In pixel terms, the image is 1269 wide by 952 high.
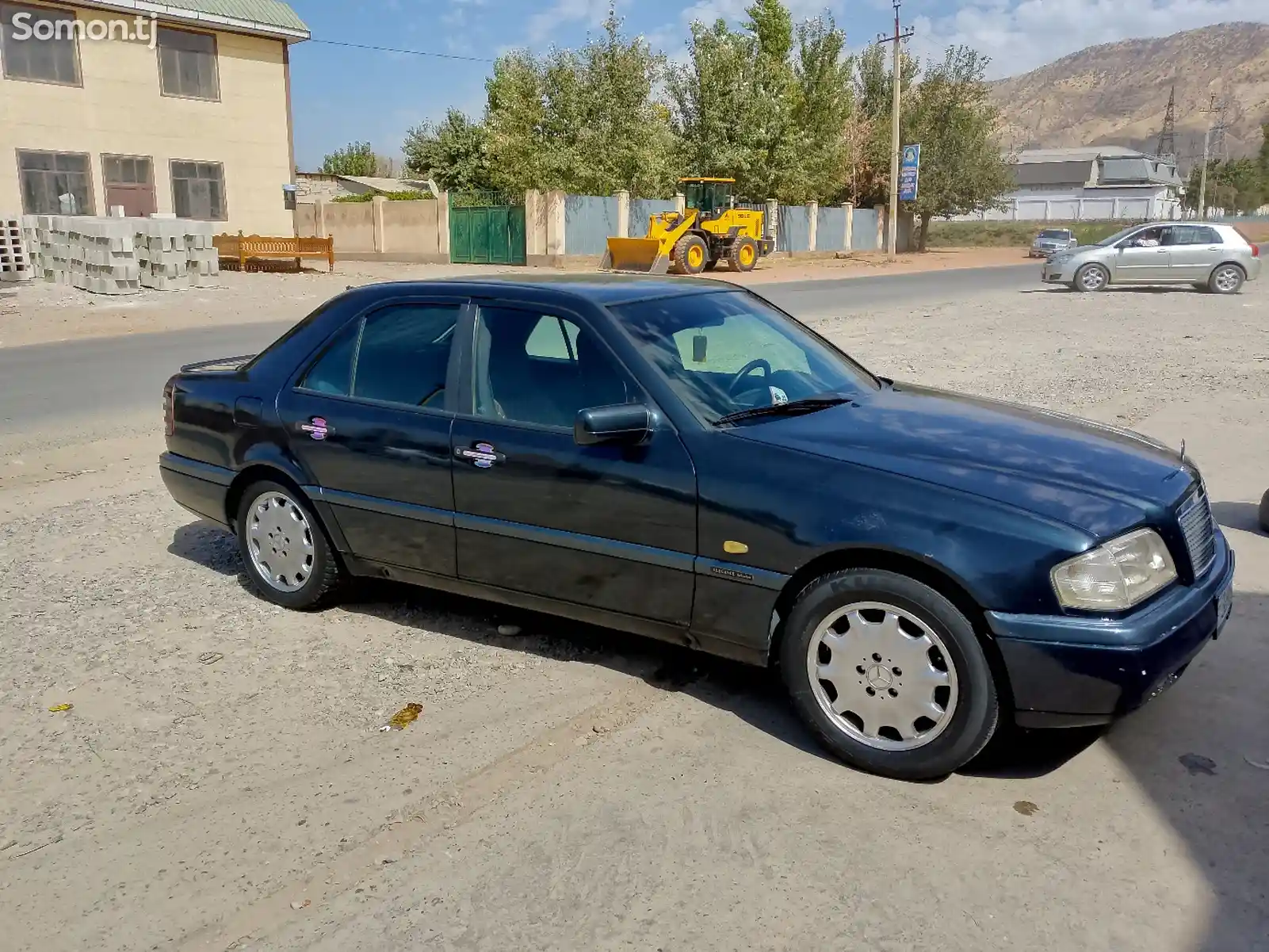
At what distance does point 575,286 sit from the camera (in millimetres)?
4512

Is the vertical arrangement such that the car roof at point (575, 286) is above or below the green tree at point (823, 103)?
below

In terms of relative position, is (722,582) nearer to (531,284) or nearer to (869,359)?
(531,284)

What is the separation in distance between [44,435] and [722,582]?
25.1 ft

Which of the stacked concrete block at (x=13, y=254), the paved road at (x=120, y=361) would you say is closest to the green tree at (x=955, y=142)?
the paved road at (x=120, y=361)

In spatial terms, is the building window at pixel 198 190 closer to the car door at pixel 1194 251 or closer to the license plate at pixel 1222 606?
the car door at pixel 1194 251

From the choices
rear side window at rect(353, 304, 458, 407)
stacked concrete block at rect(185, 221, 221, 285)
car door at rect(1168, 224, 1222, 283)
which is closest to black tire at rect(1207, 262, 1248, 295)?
car door at rect(1168, 224, 1222, 283)

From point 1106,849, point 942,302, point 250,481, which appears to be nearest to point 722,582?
point 1106,849

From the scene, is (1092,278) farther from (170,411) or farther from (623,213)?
(170,411)

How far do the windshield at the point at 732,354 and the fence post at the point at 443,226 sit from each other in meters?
38.2

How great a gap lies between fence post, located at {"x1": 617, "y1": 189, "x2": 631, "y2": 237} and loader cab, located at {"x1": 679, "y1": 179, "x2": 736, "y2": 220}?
576 centimetres

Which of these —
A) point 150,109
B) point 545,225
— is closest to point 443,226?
point 545,225

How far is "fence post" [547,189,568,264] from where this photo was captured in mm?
38281

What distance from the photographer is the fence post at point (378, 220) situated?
43562mm

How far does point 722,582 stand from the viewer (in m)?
3.78
